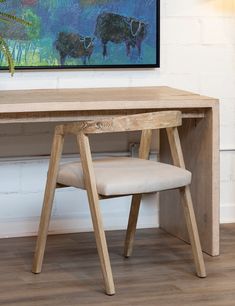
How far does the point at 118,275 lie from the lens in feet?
11.2

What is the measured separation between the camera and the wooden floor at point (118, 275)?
10.2 feet

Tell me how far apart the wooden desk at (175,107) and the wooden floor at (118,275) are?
7.2 inches

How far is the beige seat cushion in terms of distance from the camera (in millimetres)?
3141

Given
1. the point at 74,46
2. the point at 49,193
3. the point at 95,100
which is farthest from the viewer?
the point at 74,46

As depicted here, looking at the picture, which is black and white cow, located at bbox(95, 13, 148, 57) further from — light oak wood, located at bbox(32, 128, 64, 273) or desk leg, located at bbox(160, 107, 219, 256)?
light oak wood, located at bbox(32, 128, 64, 273)

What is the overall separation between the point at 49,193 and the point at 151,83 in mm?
1062

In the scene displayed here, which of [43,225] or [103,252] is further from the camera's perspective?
[43,225]

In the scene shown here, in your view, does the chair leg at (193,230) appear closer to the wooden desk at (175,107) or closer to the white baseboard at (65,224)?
the wooden desk at (175,107)

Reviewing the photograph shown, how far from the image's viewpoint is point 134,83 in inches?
165

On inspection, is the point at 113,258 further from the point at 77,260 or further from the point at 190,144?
the point at 190,144

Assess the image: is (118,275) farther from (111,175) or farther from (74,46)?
(74,46)

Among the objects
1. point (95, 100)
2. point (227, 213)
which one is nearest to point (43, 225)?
point (95, 100)

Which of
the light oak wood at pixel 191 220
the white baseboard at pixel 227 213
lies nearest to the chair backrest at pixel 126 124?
the light oak wood at pixel 191 220

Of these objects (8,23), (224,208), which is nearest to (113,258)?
(224,208)
